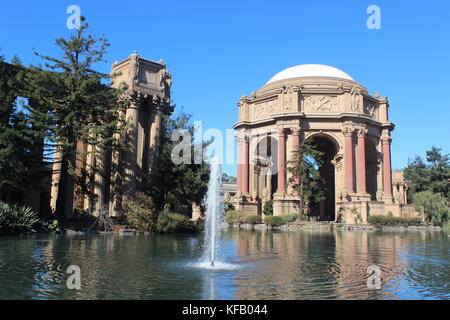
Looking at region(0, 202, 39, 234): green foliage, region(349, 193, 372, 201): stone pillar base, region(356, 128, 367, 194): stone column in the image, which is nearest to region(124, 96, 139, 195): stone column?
region(0, 202, 39, 234): green foliage

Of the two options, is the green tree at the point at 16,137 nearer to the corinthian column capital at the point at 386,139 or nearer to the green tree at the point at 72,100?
the green tree at the point at 72,100

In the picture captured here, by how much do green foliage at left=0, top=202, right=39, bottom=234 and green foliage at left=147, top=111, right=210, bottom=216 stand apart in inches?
299

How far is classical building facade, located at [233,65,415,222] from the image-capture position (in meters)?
48.6

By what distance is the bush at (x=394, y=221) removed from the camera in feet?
134

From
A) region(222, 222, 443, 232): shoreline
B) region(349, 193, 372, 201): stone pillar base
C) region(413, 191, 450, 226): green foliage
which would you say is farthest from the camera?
region(349, 193, 372, 201): stone pillar base

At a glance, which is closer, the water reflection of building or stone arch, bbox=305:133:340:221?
the water reflection of building

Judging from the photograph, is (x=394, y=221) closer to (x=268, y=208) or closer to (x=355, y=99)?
(x=268, y=208)

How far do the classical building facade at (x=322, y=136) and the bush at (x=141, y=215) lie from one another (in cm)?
2606

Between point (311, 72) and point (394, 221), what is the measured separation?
2367 cm

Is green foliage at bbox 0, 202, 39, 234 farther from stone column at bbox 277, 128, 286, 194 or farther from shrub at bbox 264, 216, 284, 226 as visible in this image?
stone column at bbox 277, 128, 286, 194

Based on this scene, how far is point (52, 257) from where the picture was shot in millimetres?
11391

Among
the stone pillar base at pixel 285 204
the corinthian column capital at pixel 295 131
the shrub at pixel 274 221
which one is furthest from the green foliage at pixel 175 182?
the corinthian column capital at pixel 295 131
